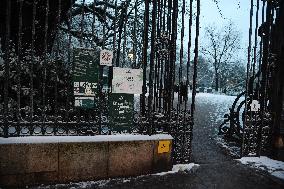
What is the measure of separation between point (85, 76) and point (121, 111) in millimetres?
952

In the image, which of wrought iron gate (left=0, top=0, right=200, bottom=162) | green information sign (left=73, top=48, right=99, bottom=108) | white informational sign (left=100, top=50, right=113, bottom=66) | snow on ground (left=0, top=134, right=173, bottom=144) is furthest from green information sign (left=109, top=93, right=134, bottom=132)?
white informational sign (left=100, top=50, right=113, bottom=66)

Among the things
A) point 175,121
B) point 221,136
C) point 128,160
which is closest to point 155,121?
point 175,121

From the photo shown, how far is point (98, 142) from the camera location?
5148 mm

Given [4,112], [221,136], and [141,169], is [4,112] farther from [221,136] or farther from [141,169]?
[221,136]

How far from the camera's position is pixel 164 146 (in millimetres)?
5781

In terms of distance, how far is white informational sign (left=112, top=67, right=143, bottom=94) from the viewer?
218 inches

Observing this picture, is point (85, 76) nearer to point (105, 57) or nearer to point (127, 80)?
point (105, 57)

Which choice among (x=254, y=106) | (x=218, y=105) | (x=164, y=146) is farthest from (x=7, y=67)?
(x=218, y=105)

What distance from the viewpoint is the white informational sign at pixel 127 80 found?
5545 millimetres

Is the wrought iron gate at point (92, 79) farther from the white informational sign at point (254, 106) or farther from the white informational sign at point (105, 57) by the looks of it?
the white informational sign at point (254, 106)

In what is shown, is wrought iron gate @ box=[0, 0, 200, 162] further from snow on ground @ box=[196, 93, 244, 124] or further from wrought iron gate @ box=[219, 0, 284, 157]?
snow on ground @ box=[196, 93, 244, 124]

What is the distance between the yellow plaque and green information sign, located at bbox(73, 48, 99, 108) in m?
1.50

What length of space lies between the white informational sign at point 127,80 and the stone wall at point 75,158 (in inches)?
Result: 34.6

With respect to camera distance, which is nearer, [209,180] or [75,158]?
[75,158]
